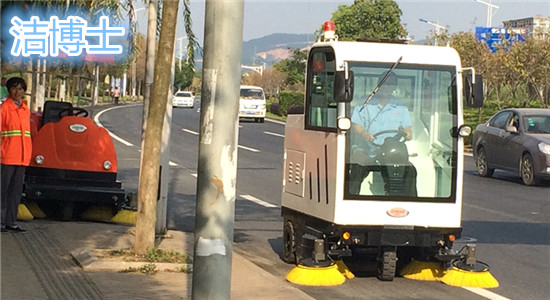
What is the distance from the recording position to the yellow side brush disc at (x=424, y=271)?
11461mm

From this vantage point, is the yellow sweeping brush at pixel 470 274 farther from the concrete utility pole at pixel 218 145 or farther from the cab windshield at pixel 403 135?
the concrete utility pole at pixel 218 145

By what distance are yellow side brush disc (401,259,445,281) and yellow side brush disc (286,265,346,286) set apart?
1081 millimetres

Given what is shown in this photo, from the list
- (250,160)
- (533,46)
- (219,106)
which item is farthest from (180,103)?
(219,106)

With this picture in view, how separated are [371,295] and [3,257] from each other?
3.79m

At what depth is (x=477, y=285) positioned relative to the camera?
10.9 m

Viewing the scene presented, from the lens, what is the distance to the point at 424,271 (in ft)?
37.8

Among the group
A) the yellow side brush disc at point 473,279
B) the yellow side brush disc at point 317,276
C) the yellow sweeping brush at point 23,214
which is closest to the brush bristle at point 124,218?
the yellow sweeping brush at point 23,214

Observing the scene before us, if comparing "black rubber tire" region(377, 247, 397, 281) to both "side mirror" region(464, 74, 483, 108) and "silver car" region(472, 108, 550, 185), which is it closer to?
"side mirror" region(464, 74, 483, 108)

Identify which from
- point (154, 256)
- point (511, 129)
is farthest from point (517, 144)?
point (154, 256)

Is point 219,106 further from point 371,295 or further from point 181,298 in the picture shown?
point 371,295

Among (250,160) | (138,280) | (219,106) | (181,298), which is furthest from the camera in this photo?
(250,160)

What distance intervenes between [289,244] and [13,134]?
3667 mm

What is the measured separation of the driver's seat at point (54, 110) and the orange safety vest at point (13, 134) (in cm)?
255

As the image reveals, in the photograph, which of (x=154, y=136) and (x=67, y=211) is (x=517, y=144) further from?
(x=154, y=136)
